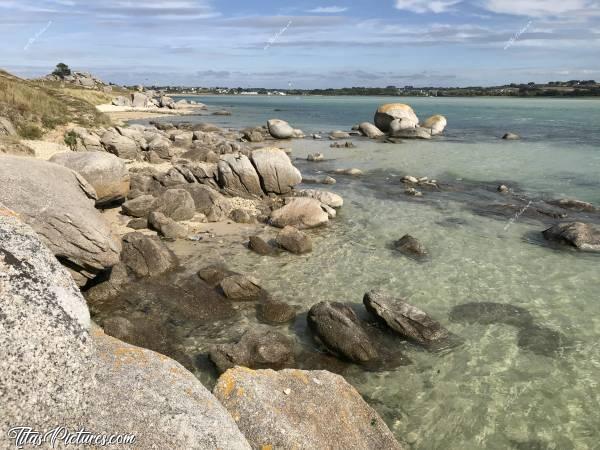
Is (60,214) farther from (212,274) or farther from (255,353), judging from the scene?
(255,353)

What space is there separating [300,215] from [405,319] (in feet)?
26.9

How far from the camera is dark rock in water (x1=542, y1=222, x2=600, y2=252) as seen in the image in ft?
48.9

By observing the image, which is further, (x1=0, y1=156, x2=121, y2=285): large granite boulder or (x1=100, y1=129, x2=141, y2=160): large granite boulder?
(x1=100, y1=129, x2=141, y2=160): large granite boulder

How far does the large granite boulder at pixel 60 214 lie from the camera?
350 inches

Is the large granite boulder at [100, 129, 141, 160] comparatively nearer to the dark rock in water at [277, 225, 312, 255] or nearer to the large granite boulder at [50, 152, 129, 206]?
the large granite boulder at [50, 152, 129, 206]

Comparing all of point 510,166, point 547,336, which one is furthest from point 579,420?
point 510,166

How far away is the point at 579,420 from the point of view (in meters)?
7.38

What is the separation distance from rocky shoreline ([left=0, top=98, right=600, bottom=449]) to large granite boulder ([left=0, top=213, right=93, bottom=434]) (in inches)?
0.4

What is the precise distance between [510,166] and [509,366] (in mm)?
27208

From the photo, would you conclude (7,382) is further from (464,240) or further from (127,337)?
(464,240)

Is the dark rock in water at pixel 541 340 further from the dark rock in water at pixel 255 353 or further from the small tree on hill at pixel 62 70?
the small tree on hill at pixel 62 70

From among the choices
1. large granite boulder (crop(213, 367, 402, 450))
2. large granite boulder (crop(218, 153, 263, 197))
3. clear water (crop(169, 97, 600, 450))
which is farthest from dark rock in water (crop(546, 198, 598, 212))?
large granite boulder (crop(213, 367, 402, 450))

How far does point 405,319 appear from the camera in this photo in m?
9.97

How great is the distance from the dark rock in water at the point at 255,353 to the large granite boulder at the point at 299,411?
7.51 feet
